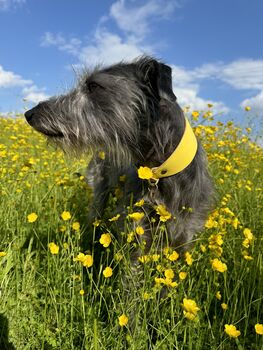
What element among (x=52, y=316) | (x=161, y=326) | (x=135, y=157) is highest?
(x=135, y=157)

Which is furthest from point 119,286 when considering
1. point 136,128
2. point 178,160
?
point 136,128

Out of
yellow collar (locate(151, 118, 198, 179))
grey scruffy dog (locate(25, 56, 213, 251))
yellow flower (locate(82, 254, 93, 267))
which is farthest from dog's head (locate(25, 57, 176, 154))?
yellow flower (locate(82, 254, 93, 267))

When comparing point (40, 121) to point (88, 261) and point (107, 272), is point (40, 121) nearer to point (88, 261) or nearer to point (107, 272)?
point (88, 261)

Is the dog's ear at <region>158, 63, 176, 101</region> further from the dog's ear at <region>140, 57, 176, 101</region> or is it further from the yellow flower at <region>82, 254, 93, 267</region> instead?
the yellow flower at <region>82, 254, 93, 267</region>

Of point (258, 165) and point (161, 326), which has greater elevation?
point (258, 165)

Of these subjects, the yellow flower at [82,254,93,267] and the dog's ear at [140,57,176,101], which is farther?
the dog's ear at [140,57,176,101]

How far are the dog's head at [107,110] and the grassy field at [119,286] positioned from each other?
0.38m

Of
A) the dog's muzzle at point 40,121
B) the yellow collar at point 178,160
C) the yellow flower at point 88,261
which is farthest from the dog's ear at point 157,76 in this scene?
the yellow flower at point 88,261

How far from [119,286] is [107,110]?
1446mm

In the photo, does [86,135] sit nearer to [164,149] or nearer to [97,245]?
[164,149]

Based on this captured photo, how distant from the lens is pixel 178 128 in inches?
115

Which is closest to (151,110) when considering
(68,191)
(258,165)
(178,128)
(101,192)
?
(178,128)

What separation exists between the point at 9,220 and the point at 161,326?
1.73 m

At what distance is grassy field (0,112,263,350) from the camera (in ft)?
6.69
